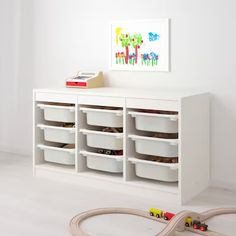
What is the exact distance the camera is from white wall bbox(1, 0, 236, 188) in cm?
338

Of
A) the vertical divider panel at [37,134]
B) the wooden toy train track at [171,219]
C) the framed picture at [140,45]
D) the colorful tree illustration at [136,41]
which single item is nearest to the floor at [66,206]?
the wooden toy train track at [171,219]

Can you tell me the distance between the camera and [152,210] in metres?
2.84

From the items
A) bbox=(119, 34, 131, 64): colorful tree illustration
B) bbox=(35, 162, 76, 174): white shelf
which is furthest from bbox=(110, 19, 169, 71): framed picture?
bbox=(35, 162, 76, 174): white shelf

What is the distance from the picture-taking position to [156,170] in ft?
10.7

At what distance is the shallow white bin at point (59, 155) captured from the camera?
144 inches

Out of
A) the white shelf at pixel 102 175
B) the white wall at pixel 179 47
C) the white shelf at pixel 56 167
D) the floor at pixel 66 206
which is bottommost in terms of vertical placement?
the floor at pixel 66 206

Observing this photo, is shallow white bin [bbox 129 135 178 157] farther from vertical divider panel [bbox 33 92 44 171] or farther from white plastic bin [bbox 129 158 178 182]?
vertical divider panel [bbox 33 92 44 171]

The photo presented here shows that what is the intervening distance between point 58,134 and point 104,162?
448mm

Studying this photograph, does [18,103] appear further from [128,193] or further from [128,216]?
[128,216]

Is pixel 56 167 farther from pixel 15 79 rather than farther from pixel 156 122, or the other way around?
pixel 15 79

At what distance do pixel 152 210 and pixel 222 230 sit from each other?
407 millimetres

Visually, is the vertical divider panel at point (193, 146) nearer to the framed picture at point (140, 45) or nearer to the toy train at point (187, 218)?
the toy train at point (187, 218)

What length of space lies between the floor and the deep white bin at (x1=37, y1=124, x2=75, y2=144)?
31cm

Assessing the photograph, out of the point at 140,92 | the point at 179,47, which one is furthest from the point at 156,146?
the point at 179,47
